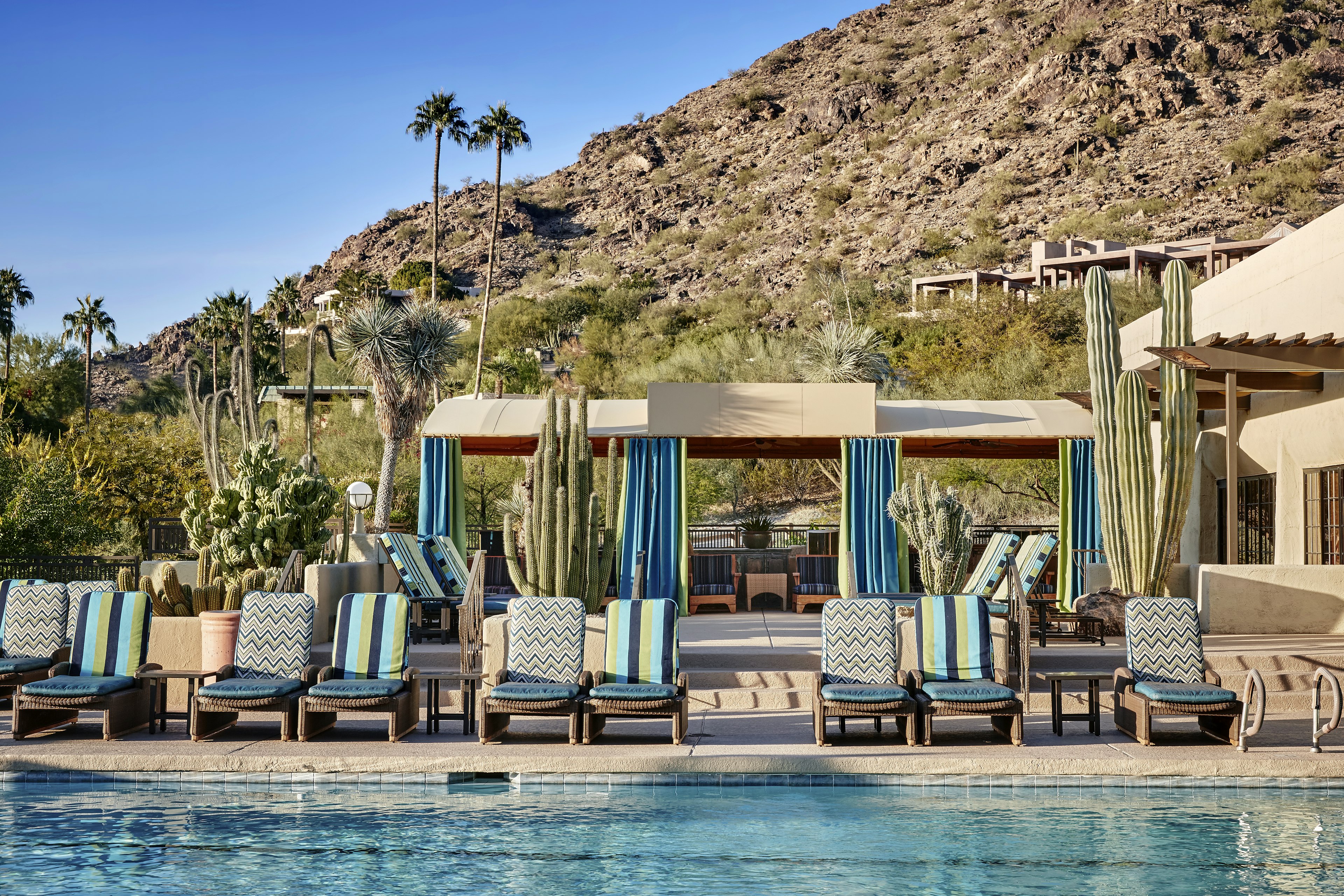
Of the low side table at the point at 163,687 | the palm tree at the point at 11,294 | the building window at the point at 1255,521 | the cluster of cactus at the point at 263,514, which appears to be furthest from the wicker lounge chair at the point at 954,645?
the palm tree at the point at 11,294

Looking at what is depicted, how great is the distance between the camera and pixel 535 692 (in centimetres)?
755

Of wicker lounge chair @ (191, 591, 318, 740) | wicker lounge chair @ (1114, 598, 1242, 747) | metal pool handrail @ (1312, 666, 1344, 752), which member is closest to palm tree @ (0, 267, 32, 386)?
wicker lounge chair @ (191, 591, 318, 740)

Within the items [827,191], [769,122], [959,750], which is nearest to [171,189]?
[959,750]

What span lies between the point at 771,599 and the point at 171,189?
63.3ft

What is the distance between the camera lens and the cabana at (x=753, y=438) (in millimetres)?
13555

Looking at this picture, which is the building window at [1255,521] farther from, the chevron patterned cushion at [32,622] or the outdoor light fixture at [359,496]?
the chevron patterned cushion at [32,622]

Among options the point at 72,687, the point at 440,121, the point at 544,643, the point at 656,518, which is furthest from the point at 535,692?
the point at 440,121

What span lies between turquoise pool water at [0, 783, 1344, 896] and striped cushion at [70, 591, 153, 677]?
128 centimetres

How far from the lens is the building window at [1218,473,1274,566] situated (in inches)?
545

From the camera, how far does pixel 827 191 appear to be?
64.9 m

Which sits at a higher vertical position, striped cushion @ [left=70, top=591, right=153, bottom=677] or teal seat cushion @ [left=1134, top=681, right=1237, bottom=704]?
striped cushion @ [left=70, top=591, right=153, bottom=677]

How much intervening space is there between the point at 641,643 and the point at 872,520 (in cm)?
618

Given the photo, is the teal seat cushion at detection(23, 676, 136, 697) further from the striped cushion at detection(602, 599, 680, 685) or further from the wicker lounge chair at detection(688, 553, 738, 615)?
the wicker lounge chair at detection(688, 553, 738, 615)

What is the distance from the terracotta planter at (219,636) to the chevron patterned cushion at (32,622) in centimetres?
104
